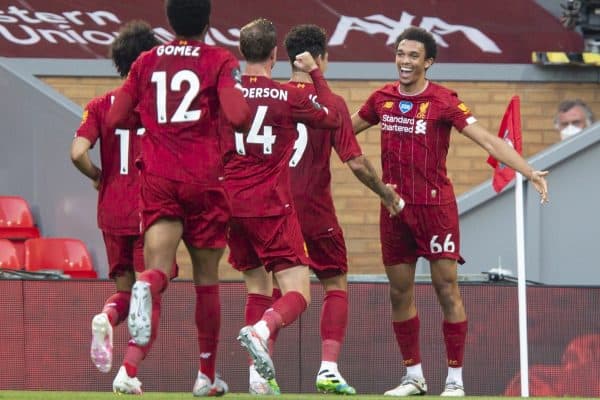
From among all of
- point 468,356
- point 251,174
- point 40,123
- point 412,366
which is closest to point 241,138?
point 251,174

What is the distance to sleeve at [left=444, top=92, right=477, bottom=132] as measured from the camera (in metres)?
9.47

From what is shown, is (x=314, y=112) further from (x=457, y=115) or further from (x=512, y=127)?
(x=512, y=127)

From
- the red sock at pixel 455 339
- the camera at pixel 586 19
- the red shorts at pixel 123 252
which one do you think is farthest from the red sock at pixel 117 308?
the camera at pixel 586 19

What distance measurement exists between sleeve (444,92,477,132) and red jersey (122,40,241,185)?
2153 millimetres

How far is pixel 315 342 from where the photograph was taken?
10.8 meters

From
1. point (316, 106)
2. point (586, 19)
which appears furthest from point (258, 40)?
point (586, 19)

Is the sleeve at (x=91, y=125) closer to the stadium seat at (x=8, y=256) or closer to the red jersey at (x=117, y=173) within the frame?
the red jersey at (x=117, y=173)

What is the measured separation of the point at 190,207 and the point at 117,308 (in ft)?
3.90

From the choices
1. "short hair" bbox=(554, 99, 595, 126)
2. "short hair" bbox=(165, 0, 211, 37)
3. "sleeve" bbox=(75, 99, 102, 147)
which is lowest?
"sleeve" bbox=(75, 99, 102, 147)

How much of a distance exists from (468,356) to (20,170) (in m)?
4.81

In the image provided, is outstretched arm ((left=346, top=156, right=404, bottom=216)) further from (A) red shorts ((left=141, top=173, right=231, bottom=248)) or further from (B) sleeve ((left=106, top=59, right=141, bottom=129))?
(B) sleeve ((left=106, top=59, right=141, bottom=129))

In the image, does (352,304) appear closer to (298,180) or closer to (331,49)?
(298,180)

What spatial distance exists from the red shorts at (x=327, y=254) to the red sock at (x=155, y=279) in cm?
177

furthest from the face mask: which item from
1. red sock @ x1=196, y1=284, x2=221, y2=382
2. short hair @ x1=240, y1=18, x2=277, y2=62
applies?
red sock @ x1=196, y1=284, x2=221, y2=382
